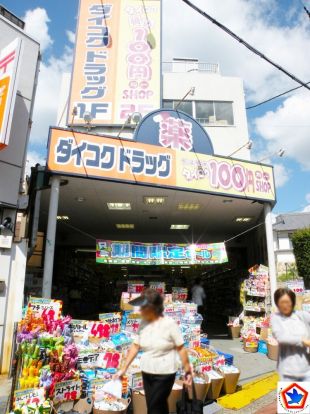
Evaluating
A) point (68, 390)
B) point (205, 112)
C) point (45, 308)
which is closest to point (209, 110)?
point (205, 112)

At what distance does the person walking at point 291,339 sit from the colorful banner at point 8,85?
629cm

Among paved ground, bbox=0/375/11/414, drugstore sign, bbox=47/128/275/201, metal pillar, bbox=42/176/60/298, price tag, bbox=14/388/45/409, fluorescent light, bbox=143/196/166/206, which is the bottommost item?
paved ground, bbox=0/375/11/414

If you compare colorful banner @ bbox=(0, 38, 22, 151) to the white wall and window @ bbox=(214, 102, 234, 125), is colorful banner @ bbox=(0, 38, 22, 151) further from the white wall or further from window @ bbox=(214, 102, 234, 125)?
window @ bbox=(214, 102, 234, 125)

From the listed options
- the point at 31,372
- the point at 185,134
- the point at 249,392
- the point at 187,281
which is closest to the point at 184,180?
the point at 185,134

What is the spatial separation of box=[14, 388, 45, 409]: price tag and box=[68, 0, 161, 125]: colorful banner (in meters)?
11.1

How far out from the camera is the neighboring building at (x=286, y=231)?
36572 millimetres

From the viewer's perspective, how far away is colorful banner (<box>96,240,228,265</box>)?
9164 millimetres

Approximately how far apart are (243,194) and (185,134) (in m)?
2.84

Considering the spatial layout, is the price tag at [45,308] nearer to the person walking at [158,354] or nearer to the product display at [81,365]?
the product display at [81,365]

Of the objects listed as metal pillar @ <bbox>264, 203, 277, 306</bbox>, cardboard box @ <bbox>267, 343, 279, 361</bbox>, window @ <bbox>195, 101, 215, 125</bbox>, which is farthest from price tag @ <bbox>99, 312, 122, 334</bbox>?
window @ <bbox>195, 101, 215, 125</bbox>

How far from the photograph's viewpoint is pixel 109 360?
5.91 m

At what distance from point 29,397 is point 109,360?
1.73 metres

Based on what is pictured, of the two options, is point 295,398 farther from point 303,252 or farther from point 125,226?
point 303,252

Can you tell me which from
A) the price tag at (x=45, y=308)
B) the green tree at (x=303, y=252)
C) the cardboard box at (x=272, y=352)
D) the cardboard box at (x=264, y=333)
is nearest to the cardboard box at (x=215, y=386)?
the price tag at (x=45, y=308)
